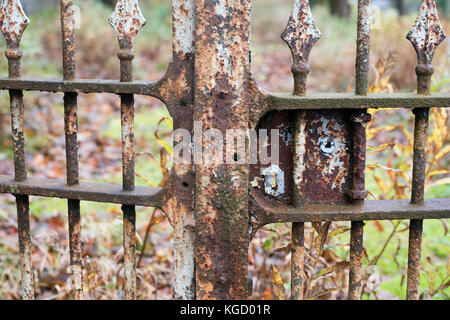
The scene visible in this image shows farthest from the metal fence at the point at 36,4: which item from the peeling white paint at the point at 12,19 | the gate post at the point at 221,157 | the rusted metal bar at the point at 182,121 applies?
the gate post at the point at 221,157

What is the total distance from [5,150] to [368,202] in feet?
12.4

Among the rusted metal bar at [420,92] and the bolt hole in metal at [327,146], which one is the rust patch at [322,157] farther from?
the rusted metal bar at [420,92]

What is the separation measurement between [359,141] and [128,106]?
0.71 m

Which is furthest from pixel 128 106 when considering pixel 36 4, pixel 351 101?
pixel 36 4

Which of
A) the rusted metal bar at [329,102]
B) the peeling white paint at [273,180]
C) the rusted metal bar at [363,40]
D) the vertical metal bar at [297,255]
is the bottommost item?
the vertical metal bar at [297,255]

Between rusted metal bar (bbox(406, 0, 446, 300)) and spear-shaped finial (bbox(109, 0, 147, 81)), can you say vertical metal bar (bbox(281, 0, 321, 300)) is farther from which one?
spear-shaped finial (bbox(109, 0, 147, 81))

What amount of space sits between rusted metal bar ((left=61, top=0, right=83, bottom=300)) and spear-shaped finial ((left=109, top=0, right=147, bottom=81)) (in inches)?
5.8

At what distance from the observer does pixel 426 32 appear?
4.63 ft

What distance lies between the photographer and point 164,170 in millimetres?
1942

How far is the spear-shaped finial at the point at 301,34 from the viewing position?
138cm

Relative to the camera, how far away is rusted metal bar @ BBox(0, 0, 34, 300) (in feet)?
5.08

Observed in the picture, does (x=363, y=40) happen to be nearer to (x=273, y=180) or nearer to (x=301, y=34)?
(x=301, y=34)

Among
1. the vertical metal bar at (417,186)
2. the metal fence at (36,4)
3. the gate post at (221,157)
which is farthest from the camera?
the metal fence at (36,4)
